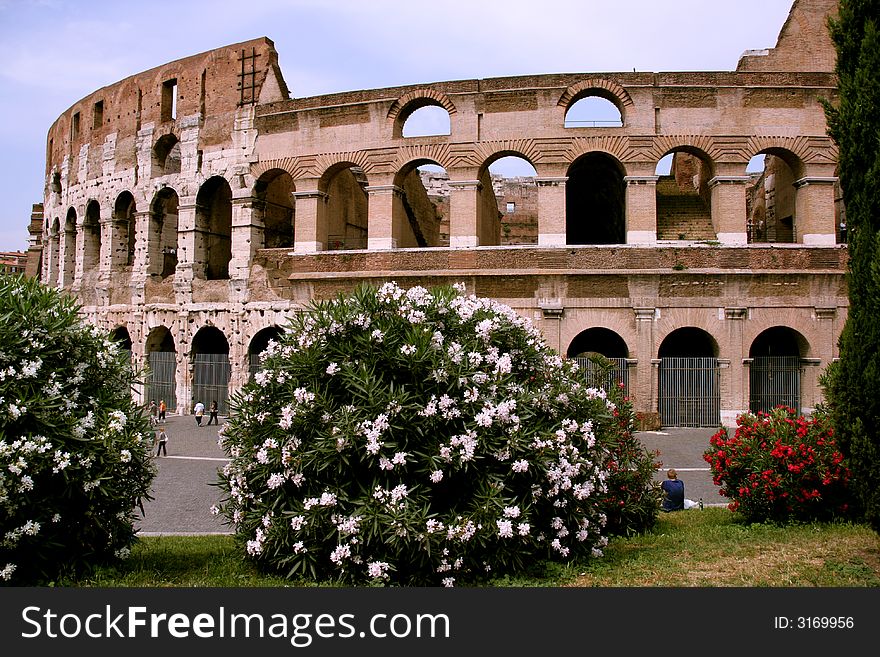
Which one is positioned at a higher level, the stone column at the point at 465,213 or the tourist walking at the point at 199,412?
the stone column at the point at 465,213

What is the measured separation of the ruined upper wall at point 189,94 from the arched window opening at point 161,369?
579 cm

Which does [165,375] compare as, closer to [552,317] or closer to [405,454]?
[552,317]

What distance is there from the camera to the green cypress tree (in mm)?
5223

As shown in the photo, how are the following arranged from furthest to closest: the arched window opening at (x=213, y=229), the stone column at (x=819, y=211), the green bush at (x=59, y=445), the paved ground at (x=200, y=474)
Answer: the arched window opening at (x=213, y=229) → the stone column at (x=819, y=211) → the paved ground at (x=200, y=474) → the green bush at (x=59, y=445)

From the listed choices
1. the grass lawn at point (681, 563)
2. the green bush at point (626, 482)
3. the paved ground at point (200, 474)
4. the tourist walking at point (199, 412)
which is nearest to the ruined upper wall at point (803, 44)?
the paved ground at point (200, 474)

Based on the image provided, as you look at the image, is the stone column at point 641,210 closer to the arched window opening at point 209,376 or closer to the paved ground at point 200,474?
the paved ground at point 200,474

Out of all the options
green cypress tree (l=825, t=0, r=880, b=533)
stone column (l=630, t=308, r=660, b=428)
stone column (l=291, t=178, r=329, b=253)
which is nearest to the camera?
green cypress tree (l=825, t=0, r=880, b=533)

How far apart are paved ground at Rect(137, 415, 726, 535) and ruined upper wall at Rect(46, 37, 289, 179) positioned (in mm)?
9082

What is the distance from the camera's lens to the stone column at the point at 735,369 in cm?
1535

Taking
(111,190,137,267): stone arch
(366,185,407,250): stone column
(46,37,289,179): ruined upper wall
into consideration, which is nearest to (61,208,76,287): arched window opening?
(46,37,289,179): ruined upper wall

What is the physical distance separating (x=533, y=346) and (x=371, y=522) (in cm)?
226

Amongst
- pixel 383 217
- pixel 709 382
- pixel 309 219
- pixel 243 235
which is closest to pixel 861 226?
pixel 709 382

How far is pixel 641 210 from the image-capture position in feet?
50.6

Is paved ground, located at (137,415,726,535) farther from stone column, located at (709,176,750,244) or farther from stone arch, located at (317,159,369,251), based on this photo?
stone arch, located at (317,159,369,251)
